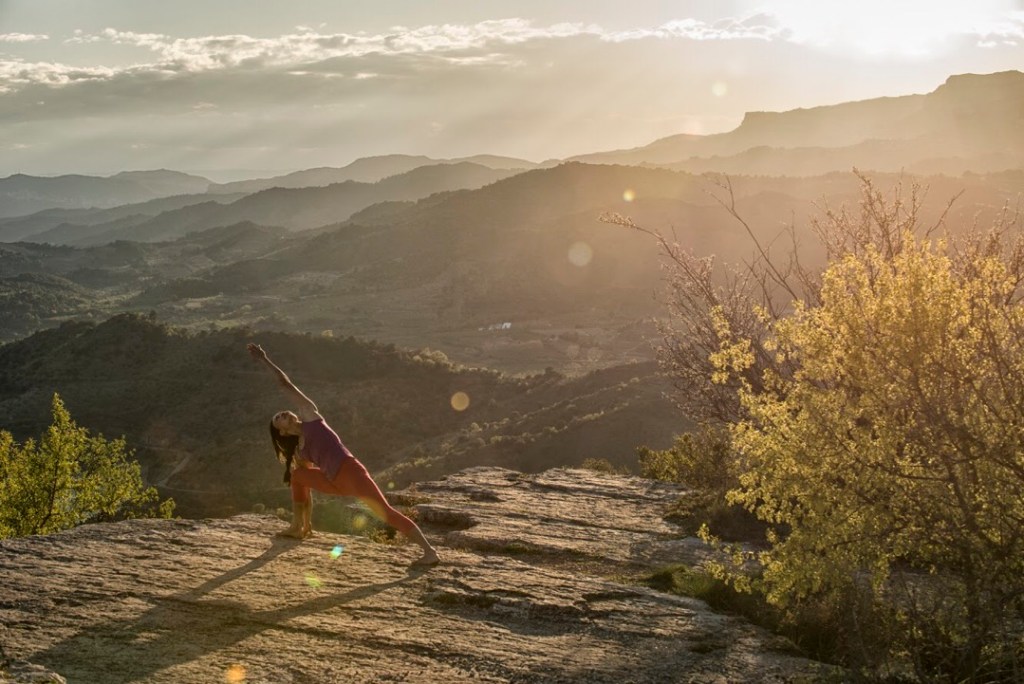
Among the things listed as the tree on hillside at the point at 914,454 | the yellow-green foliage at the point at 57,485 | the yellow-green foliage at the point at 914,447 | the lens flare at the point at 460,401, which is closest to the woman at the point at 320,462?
the tree on hillside at the point at 914,454

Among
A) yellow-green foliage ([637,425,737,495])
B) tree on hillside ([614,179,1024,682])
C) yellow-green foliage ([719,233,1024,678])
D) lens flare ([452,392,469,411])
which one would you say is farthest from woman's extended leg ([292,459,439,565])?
lens flare ([452,392,469,411])

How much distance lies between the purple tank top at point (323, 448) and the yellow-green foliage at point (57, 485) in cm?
1317

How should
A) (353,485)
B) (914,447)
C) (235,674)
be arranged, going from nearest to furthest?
(235,674)
(914,447)
(353,485)

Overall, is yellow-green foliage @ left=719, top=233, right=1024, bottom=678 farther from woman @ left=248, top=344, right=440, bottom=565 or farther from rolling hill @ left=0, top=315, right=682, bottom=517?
rolling hill @ left=0, top=315, right=682, bottom=517

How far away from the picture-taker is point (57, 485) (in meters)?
20.2

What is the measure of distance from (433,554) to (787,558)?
12.7ft

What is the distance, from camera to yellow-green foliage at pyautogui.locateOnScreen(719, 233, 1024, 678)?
612cm

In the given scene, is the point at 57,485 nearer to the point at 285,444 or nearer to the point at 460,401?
the point at 285,444

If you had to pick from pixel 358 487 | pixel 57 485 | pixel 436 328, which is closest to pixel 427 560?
pixel 358 487

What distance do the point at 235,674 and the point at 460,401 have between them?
191 feet

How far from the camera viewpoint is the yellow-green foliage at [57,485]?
1955cm

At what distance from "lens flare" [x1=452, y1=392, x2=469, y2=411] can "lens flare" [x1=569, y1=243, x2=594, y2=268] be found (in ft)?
222

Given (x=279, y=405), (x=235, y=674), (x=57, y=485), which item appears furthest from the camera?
(x=279, y=405)

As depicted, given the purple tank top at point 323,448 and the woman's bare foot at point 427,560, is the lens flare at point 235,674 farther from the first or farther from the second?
the woman's bare foot at point 427,560
